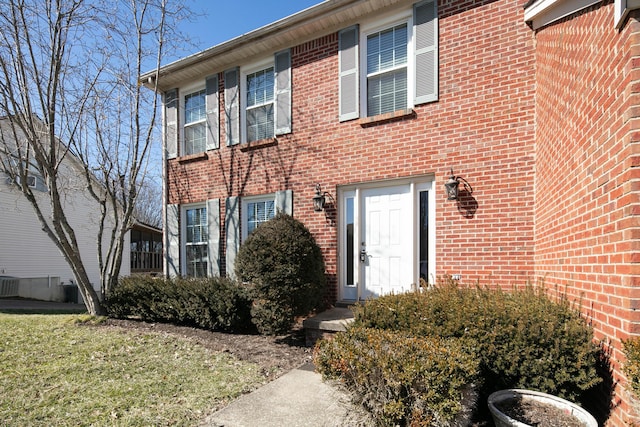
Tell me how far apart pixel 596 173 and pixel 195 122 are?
7.82 metres

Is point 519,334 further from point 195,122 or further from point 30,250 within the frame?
point 30,250

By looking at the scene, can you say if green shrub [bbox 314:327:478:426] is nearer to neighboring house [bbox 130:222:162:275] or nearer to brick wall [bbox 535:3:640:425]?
brick wall [bbox 535:3:640:425]

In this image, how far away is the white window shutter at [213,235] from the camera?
7.70 metres

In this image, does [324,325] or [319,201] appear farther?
[319,201]

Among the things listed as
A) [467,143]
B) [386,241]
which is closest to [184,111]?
[386,241]

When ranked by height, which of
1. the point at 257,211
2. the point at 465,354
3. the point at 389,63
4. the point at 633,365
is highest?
the point at 389,63

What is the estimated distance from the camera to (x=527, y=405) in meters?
2.82

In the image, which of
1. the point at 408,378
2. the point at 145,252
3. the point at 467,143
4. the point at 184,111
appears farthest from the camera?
the point at 145,252

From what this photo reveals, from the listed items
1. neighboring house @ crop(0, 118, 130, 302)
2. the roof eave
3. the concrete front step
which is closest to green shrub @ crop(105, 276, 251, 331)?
the concrete front step

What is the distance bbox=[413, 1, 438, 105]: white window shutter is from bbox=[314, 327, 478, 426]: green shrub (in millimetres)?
3961

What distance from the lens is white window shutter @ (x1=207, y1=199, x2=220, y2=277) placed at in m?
7.70

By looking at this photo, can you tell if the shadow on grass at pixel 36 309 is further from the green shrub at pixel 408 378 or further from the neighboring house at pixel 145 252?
the green shrub at pixel 408 378

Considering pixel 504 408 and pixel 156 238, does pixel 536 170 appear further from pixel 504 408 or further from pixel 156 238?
pixel 156 238

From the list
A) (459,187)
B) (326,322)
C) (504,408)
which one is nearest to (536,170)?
(459,187)
